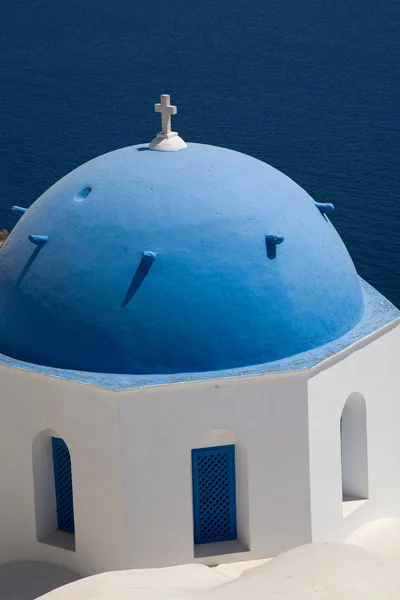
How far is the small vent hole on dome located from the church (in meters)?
0.01

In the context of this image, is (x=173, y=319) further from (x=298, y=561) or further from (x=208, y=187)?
(x=298, y=561)

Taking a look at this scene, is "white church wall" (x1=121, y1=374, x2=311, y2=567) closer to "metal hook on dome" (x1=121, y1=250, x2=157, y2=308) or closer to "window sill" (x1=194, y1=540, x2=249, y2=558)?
"window sill" (x1=194, y1=540, x2=249, y2=558)

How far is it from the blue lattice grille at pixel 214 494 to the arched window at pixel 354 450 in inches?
57.2

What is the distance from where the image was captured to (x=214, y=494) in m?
12.2

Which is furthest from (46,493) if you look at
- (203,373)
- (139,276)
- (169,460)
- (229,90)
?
(229,90)

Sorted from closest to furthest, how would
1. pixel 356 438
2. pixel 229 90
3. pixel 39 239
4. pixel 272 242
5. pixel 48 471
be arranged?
pixel 272 242 < pixel 39 239 < pixel 48 471 < pixel 356 438 < pixel 229 90

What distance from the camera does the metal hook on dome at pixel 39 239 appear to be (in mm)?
12430

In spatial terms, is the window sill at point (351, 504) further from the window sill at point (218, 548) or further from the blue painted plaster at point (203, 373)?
the blue painted plaster at point (203, 373)

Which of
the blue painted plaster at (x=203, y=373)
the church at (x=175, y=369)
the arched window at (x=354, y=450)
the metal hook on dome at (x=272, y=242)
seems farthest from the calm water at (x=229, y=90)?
the metal hook on dome at (x=272, y=242)

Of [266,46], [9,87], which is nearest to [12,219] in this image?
[9,87]

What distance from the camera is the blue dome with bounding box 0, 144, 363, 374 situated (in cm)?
1188

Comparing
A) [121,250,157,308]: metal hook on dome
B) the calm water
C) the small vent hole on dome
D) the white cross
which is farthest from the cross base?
the calm water

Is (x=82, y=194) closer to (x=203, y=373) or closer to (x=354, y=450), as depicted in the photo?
(x=203, y=373)

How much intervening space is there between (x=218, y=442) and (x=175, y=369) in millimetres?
834
